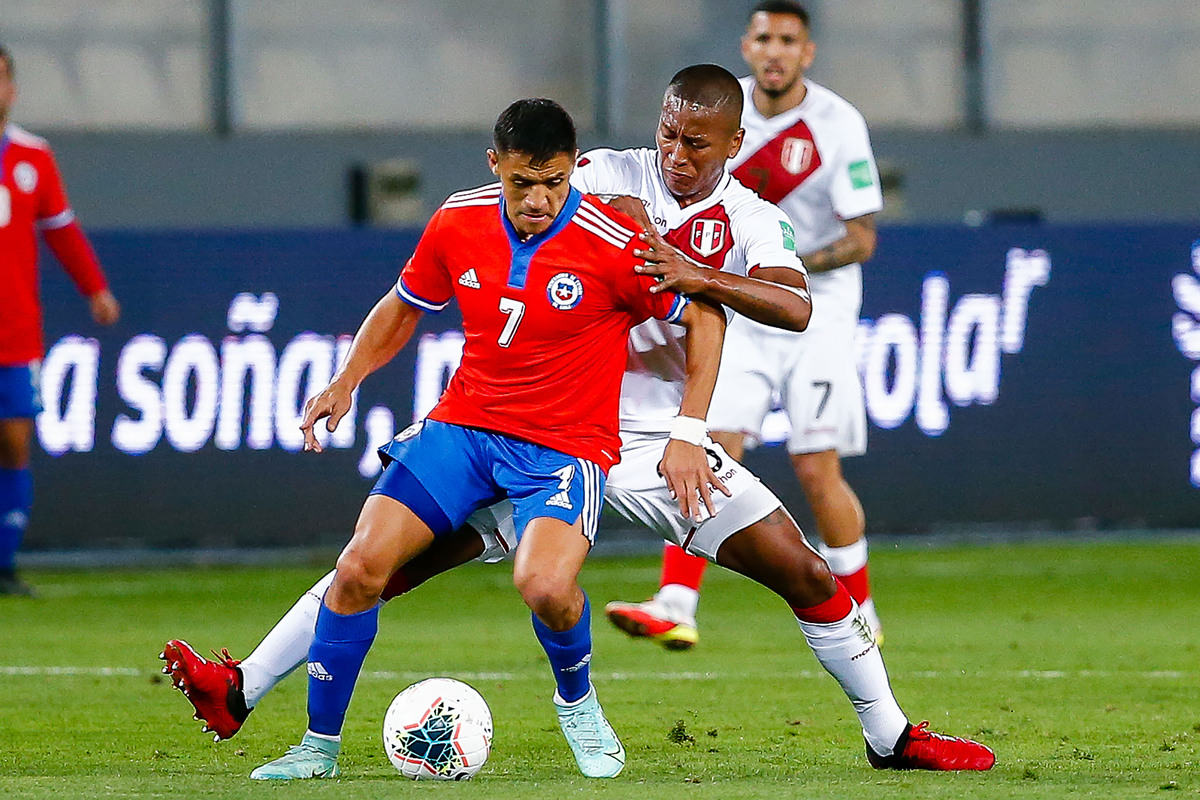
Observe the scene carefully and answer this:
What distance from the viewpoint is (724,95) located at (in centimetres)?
542

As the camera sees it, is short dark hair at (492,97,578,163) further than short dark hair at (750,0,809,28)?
No

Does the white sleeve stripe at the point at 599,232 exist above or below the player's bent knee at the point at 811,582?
above

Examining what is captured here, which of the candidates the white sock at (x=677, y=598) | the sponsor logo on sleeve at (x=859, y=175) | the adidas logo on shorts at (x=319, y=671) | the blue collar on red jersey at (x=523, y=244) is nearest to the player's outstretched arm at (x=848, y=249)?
the sponsor logo on sleeve at (x=859, y=175)

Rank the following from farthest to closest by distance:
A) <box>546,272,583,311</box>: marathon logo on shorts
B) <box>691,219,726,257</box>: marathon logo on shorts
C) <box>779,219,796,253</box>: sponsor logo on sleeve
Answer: <box>691,219,726,257</box>: marathon logo on shorts → <box>779,219,796,253</box>: sponsor logo on sleeve → <box>546,272,583,311</box>: marathon logo on shorts

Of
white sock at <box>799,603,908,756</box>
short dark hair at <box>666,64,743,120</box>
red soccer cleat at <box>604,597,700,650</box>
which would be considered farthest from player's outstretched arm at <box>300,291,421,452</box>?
red soccer cleat at <box>604,597,700,650</box>

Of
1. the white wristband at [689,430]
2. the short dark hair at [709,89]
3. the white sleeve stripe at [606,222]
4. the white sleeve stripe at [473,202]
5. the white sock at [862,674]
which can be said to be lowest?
the white sock at [862,674]

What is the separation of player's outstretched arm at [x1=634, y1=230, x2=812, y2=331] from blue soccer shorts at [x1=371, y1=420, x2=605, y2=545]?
0.51m

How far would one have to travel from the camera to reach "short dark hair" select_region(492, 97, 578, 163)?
4.93 m

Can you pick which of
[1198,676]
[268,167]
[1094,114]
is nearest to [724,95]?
[1198,676]

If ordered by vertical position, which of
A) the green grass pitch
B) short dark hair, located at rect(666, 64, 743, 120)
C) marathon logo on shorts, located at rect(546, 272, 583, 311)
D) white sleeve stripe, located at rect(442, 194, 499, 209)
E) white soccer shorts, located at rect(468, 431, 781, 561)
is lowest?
the green grass pitch

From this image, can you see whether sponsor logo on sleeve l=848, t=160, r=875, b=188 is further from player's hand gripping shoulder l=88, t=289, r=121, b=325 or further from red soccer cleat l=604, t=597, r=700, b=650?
player's hand gripping shoulder l=88, t=289, r=121, b=325

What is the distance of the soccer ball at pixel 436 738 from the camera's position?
4926 millimetres

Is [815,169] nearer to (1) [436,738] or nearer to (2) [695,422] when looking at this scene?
(2) [695,422]

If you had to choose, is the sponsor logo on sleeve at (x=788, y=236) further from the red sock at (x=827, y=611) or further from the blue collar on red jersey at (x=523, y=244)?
the red sock at (x=827, y=611)
